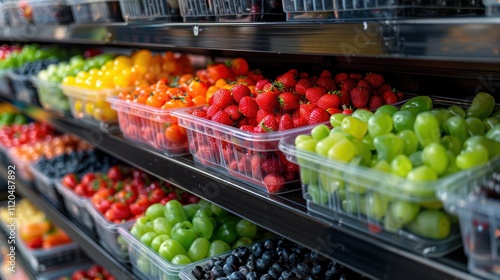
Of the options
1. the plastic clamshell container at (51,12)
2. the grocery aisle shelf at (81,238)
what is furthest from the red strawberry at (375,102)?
the plastic clamshell container at (51,12)

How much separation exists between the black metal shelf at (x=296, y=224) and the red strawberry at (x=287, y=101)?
251mm

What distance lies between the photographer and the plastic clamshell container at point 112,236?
2.12 meters

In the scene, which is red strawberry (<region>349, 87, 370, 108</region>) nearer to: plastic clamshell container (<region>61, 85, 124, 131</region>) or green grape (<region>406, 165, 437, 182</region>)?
green grape (<region>406, 165, 437, 182</region>)

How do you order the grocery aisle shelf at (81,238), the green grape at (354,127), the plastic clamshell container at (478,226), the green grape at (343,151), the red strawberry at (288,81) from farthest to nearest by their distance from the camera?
the grocery aisle shelf at (81,238)
the red strawberry at (288,81)
the green grape at (354,127)
the green grape at (343,151)
the plastic clamshell container at (478,226)

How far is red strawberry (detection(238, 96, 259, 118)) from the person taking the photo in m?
1.52

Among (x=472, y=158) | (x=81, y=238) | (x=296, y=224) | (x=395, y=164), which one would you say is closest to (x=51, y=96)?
(x=81, y=238)

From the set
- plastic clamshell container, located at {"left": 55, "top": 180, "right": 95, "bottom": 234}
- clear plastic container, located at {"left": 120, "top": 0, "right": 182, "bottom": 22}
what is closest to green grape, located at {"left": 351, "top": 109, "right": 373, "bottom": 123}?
clear plastic container, located at {"left": 120, "top": 0, "right": 182, "bottom": 22}

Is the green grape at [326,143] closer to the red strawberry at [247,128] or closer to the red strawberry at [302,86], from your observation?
the red strawberry at [247,128]

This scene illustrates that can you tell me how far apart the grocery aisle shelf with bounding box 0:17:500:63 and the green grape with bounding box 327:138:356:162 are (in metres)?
0.18

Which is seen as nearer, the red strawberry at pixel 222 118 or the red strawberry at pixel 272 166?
the red strawberry at pixel 272 166

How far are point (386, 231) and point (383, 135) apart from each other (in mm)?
196

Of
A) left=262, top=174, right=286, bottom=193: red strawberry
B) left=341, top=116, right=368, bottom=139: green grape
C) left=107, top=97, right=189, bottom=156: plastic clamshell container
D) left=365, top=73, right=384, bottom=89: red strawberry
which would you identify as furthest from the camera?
left=107, top=97, right=189, bottom=156: plastic clamshell container

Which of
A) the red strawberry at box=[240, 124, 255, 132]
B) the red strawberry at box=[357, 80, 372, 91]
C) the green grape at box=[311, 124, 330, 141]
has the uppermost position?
the red strawberry at box=[357, 80, 372, 91]

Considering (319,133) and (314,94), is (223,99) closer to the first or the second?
(314,94)
